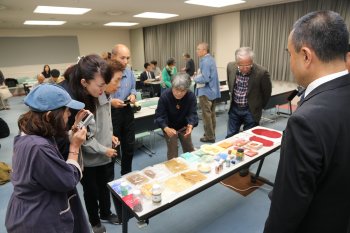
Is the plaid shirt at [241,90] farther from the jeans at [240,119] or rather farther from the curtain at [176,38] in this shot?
the curtain at [176,38]

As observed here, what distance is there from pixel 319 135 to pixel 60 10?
22.2 ft

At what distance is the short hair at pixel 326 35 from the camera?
2.52 ft

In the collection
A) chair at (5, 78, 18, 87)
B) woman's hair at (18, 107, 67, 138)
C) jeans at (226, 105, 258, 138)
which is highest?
woman's hair at (18, 107, 67, 138)

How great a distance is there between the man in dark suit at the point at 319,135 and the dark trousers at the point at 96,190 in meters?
1.37

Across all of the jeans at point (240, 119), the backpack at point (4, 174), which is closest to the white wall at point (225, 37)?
the jeans at point (240, 119)

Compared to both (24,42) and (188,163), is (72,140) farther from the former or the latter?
(24,42)

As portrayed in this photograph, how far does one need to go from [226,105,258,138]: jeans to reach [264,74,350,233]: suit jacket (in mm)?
2011

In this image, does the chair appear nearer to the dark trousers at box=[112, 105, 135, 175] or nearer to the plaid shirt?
the dark trousers at box=[112, 105, 135, 175]

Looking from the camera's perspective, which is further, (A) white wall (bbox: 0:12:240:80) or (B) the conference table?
(A) white wall (bbox: 0:12:240:80)

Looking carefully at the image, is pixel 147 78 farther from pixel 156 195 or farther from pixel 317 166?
pixel 317 166

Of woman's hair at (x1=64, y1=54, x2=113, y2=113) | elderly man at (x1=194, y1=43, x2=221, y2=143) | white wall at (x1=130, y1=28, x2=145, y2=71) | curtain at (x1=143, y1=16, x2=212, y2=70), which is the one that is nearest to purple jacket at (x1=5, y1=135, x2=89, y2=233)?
woman's hair at (x1=64, y1=54, x2=113, y2=113)

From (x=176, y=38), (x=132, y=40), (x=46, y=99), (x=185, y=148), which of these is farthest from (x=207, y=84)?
(x=132, y=40)

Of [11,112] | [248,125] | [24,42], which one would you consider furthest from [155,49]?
[248,125]

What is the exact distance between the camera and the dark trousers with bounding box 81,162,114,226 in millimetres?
1775
